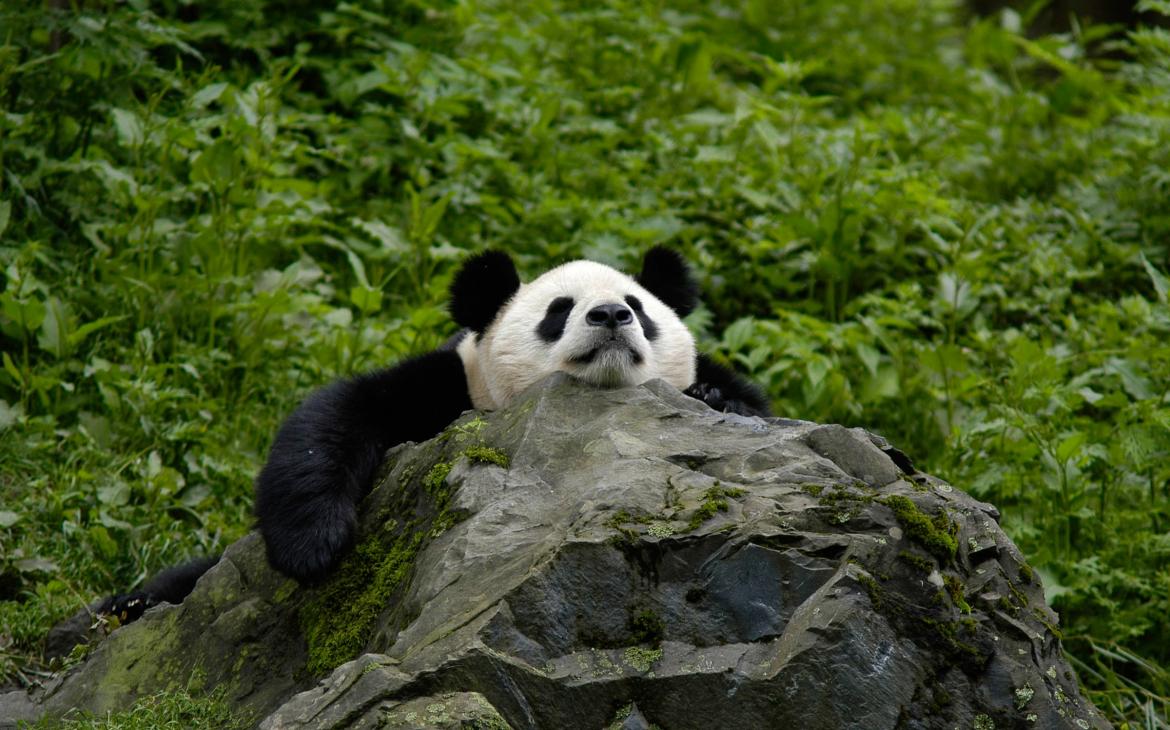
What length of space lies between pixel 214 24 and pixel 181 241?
7.96ft

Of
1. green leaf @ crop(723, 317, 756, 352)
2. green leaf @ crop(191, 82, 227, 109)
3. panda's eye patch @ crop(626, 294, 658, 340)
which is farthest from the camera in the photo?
green leaf @ crop(723, 317, 756, 352)

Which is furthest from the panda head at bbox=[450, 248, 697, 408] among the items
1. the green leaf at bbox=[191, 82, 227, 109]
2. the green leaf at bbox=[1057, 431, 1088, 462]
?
the green leaf at bbox=[191, 82, 227, 109]

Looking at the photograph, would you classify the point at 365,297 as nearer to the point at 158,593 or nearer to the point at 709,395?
the point at 158,593

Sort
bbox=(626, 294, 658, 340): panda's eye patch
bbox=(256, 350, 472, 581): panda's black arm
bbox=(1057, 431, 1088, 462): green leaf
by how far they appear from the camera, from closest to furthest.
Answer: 1. bbox=(256, 350, 472, 581): panda's black arm
2. bbox=(626, 294, 658, 340): panda's eye patch
3. bbox=(1057, 431, 1088, 462): green leaf

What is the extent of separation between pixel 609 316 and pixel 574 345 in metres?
0.16

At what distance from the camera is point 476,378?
486 cm

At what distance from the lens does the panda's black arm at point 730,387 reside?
16.1 feet

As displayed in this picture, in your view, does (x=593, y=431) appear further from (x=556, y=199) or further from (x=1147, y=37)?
(x=1147, y=37)

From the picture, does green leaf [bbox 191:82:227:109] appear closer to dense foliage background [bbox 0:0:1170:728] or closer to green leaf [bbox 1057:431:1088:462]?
dense foliage background [bbox 0:0:1170:728]

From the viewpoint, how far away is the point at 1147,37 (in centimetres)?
760

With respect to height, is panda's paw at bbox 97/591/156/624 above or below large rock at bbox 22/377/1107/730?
below

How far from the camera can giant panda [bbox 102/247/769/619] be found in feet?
13.0

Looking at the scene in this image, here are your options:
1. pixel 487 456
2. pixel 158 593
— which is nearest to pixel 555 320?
pixel 487 456

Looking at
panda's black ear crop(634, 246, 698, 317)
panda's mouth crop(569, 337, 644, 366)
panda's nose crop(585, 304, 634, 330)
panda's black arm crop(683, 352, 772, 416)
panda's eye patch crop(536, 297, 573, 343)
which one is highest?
panda's nose crop(585, 304, 634, 330)
